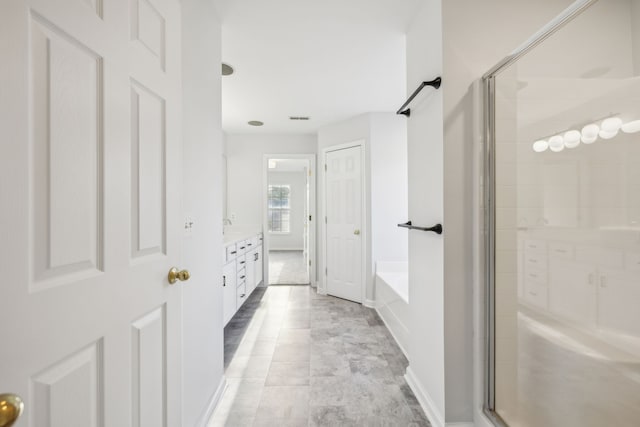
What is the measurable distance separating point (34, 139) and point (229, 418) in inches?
66.2

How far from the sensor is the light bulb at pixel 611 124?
1.00 meters

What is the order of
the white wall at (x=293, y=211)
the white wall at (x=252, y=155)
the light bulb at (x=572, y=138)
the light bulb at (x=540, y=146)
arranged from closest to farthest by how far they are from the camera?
the light bulb at (x=572, y=138)
the light bulb at (x=540, y=146)
the white wall at (x=252, y=155)
the white wall at (x=293, y=211)

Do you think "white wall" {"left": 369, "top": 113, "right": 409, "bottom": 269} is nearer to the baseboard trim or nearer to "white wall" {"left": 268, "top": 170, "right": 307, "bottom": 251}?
the baseboard trim

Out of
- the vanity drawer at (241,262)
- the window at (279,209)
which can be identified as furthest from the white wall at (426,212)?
the window at (279,209)

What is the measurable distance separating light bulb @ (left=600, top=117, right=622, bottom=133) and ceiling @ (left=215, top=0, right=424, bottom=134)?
1241 millimetres

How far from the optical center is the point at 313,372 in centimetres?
207

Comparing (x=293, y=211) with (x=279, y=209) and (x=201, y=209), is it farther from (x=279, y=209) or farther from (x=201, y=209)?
(x=201, y=209)

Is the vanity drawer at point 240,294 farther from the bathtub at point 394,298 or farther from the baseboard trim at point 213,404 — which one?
the bathtub at point 394,298

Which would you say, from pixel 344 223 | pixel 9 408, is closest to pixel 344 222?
pixel 344 223

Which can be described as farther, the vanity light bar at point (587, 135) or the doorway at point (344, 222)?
the doorway at point (344, 222)

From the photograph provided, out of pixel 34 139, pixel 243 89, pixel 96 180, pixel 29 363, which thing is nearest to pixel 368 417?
pixel 29 363

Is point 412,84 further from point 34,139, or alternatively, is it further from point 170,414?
point 170,414

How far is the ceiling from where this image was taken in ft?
5.90

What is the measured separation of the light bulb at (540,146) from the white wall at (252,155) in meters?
3.58
